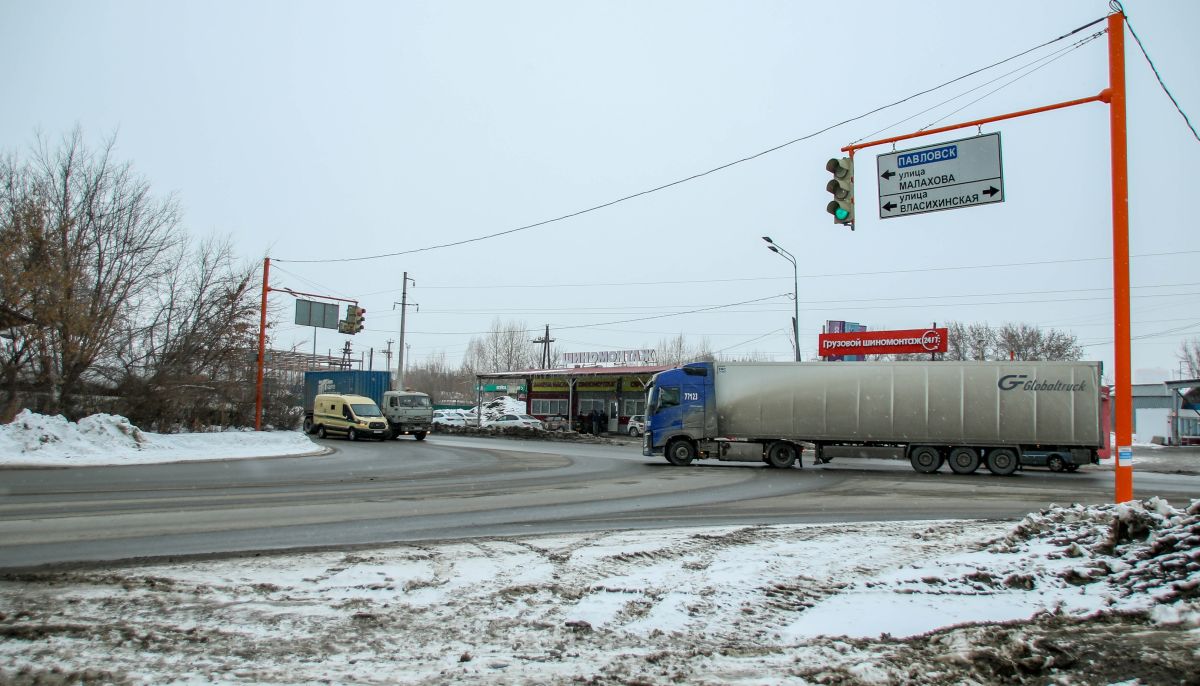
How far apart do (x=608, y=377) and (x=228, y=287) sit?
23233 millimetres

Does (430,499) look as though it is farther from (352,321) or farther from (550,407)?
(550,407)

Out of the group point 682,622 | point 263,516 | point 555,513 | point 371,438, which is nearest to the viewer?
point 682,622

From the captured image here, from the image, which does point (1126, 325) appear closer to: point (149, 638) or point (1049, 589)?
point (1049, 589)

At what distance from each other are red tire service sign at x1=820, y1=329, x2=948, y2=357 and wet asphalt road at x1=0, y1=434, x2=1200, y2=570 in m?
15.2

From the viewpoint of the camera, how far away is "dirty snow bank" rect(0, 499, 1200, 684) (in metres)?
4.28

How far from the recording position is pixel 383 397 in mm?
40094

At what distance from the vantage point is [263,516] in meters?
10.7

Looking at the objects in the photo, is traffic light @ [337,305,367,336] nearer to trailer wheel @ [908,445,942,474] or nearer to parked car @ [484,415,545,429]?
parked car @ [484,415,545,429]

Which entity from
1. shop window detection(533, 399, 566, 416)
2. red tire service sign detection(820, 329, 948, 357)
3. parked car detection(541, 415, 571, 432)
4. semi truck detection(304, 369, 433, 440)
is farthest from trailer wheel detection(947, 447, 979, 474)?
shop window detection(533, 399, 566, 416)

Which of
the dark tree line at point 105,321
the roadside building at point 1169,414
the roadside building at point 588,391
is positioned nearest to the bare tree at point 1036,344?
the roadside building at point 1169,414

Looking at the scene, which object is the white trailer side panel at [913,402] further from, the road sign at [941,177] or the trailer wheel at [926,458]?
the road sign at [941,177]

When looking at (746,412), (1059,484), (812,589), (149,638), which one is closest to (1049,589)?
(812,589)

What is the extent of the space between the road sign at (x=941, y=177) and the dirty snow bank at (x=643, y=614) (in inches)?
193

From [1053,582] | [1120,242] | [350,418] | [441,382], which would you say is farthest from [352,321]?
[441,382]
